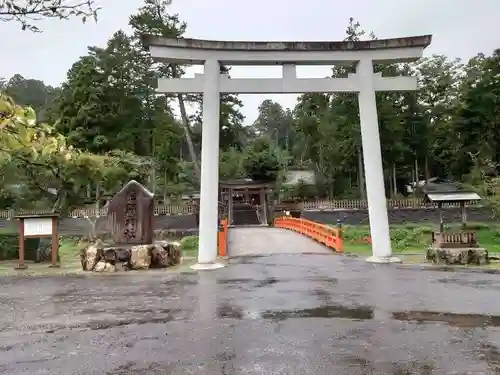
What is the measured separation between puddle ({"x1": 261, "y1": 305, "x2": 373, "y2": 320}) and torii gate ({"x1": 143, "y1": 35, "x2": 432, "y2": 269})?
648cm

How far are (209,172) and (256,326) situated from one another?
7834 millimetres

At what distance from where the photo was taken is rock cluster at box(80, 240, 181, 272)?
12.9 metres

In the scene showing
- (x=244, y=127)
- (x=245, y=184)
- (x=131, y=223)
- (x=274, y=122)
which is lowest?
(x=131, y=223)

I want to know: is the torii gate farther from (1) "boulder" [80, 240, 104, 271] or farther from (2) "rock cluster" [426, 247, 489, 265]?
(1) "boulder" [80, 240, 104, 271]

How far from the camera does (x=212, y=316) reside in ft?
21.3

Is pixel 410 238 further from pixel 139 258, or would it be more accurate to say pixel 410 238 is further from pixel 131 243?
pixel 139 258

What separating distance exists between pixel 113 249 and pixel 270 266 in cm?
433

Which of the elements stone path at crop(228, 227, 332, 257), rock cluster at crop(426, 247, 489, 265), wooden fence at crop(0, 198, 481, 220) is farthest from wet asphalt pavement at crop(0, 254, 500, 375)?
wooden fence at crop(0, 198, 481, 220)

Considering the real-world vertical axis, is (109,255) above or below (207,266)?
above

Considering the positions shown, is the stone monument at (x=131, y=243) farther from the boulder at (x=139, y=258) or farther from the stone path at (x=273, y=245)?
the stone path at (x=273, y=245)

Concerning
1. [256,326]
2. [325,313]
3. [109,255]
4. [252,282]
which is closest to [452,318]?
[325,313]

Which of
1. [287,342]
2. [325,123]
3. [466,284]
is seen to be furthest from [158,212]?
[287,342]

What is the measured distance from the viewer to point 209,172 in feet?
43.6

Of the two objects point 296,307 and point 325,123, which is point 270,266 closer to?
point 296,307
